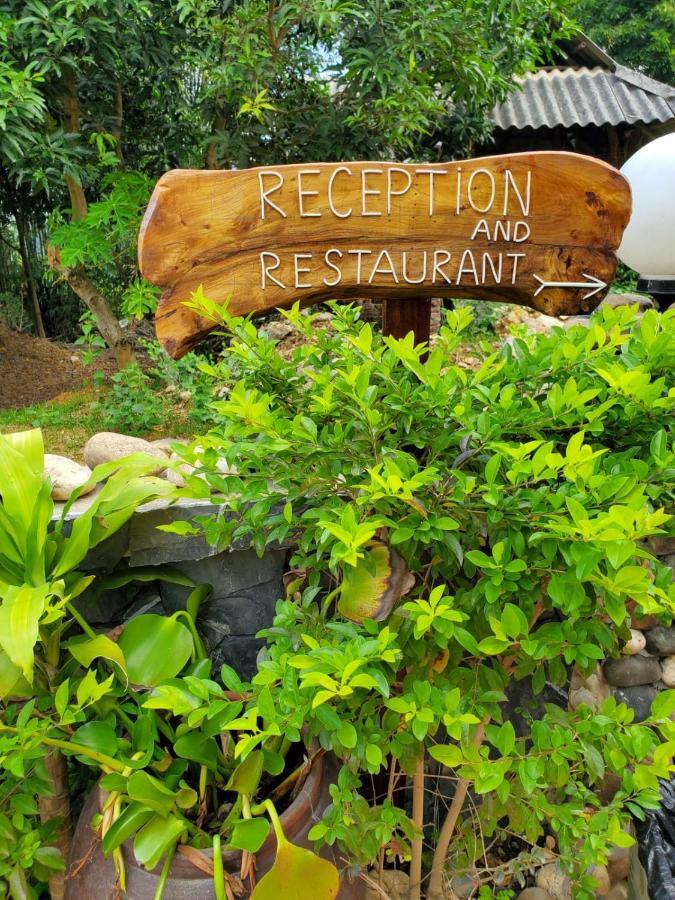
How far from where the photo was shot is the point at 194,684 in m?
1.17

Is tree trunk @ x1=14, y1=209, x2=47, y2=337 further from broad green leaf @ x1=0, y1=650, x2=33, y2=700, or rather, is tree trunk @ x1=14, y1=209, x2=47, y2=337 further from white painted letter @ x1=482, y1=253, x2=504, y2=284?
broad green leaf @ x1=0, y1=650, x2=33, y2=700

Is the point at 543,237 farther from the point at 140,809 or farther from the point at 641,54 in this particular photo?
the point at 641,54

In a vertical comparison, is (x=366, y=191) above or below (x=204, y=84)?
below

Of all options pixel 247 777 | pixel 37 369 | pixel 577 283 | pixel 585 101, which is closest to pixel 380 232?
pixel 577 283

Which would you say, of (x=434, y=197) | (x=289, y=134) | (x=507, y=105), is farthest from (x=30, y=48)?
(x=507, y=105)

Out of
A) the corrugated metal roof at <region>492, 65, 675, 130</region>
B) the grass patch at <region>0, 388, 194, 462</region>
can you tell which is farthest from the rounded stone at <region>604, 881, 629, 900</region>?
the corrugated metal roof at <region>492, 65, 675, 130</region>

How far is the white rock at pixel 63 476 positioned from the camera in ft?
6.38

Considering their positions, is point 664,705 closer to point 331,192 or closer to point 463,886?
point 463,886

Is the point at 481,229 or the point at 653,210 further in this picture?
the point at 653,210

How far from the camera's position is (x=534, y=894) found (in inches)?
67.5

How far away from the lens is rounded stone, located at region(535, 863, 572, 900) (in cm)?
173

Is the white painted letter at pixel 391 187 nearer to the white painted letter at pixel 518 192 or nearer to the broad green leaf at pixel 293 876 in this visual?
the white painted letter at pixel 518 192

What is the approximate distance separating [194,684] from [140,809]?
329 mm

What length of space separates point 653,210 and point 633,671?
68.7 inches
